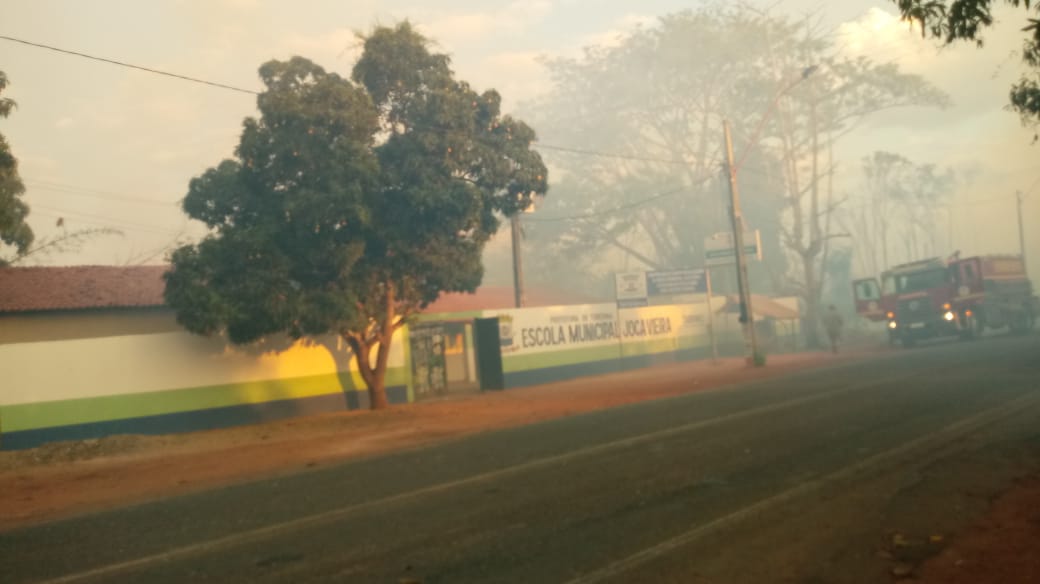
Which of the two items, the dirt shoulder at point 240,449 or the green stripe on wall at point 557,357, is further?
the green stripe on wall at point 557,357

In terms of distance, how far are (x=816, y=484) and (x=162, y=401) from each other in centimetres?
1797

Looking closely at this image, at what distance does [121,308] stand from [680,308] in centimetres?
2869

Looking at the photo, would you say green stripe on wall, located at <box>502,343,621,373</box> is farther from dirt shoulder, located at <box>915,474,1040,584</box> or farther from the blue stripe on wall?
dirt shoulder, located at <box>915,474,1040,584</box>

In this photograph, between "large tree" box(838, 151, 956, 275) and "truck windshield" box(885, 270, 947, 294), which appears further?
"large tree" box(838, 151, 956, 275)

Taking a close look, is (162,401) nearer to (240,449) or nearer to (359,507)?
(240,449)

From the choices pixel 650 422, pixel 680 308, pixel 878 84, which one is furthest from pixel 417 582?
pixel 878 84

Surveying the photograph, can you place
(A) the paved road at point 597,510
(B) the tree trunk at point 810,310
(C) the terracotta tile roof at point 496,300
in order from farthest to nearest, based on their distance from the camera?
1. (B) the tree trunk at point 810,310
2. (C) the terracotta tile roof at point 496,300
3. (A) the paved road at point 597,510

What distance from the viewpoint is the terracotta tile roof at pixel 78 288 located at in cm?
2366

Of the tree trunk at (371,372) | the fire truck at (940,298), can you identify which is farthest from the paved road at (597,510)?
the fire truck at (940,298)

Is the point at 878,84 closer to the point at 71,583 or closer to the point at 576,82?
the point at 576,82

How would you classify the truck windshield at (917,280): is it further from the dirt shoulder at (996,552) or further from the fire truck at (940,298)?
the dirt shoulder at (996,552)

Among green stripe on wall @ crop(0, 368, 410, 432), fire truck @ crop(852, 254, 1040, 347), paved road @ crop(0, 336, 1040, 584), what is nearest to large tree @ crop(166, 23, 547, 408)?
green stripe on wall @ crop(0, 368, 410, 432)

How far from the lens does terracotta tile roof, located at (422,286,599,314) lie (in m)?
40.7

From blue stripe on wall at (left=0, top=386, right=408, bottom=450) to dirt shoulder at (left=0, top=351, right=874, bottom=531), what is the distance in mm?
796
